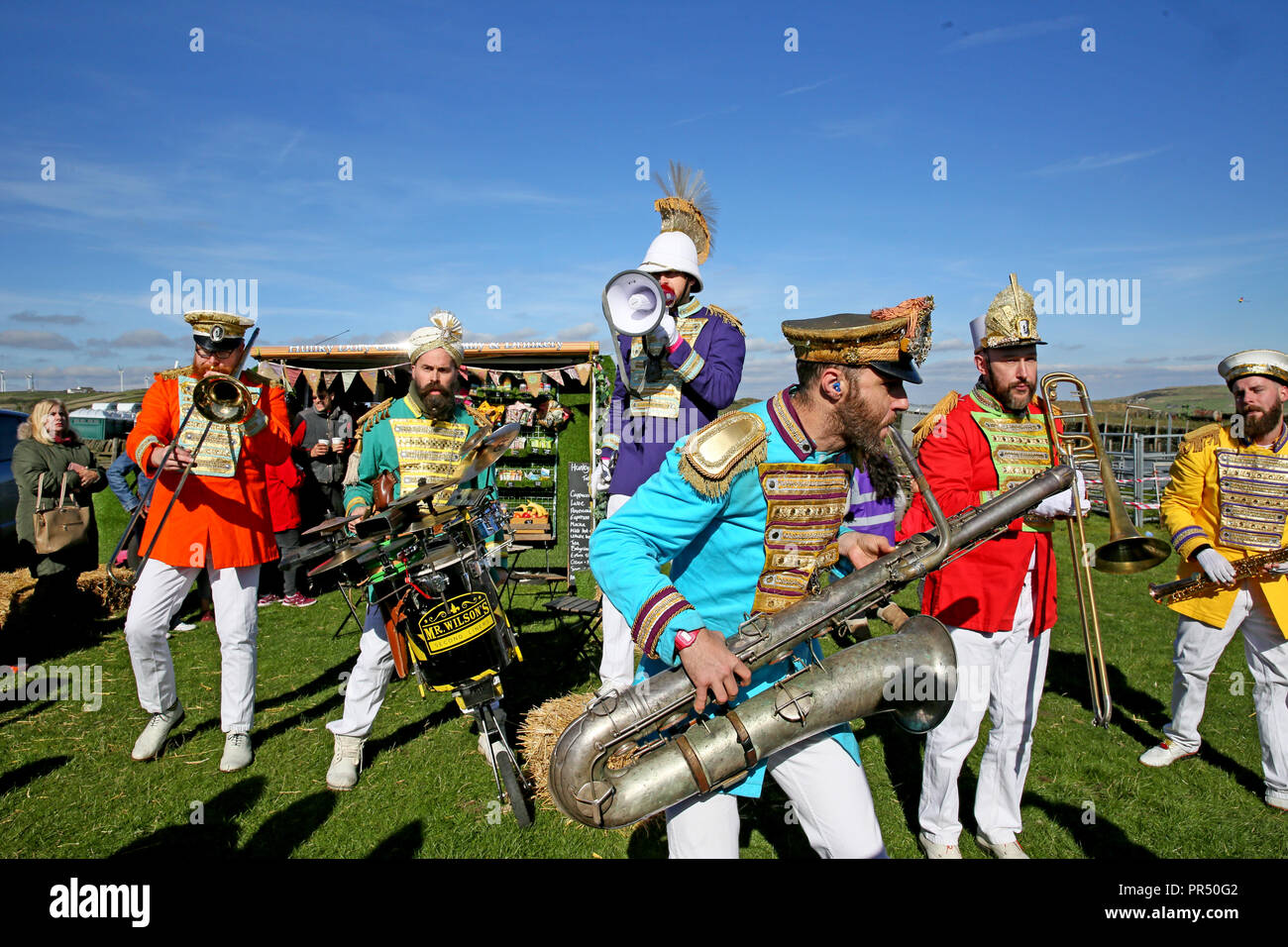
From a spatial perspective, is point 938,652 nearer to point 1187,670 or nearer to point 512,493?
point 1187,670

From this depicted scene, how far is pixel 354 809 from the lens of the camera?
14.6ft

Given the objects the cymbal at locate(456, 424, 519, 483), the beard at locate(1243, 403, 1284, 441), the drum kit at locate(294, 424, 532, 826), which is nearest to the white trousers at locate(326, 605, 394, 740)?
the drum kit at locate(294, 424, 532, 826)

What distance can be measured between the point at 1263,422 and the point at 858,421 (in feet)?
12.6

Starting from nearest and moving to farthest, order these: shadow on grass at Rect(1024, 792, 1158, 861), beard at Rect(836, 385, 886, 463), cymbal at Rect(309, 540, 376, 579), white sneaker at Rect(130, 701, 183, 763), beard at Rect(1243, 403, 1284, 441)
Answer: beard at Rect(836, 385, 886, 463), cymbal at Rect(309, 540, 376, 579), shadow on grass at Rect(1024, 792, 1158, 861), beard at Rect(1243, 403, 1284, 441), white sneaker at Rect(130, 701, 183, 763)

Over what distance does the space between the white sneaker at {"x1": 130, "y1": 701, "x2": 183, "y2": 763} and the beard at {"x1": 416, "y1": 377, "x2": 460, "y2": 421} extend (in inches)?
106

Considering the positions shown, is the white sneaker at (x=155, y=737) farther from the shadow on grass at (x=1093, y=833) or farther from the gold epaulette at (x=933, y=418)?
the shadow on grass at (x=1093, y=833)

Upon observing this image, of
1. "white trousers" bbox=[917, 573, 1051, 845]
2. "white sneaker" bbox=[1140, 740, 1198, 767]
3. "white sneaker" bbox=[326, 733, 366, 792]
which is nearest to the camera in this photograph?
"white trousers" bbox=[917, 573, 1051, 845]

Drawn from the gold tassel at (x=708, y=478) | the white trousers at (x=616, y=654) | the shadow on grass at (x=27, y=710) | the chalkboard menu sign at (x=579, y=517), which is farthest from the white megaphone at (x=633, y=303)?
the chalkboard menu sign at (x=579, y=517)

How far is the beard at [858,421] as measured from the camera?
8.60ft

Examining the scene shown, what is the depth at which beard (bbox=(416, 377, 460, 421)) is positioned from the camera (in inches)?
191

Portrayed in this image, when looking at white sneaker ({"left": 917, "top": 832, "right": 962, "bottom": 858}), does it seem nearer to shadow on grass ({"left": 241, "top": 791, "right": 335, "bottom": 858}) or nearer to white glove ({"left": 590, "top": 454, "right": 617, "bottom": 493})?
white glove ({"left": 590, "top": 454, "right": 617, "bottom": 493})

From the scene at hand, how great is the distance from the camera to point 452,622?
4.02m

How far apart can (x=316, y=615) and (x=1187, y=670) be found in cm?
854

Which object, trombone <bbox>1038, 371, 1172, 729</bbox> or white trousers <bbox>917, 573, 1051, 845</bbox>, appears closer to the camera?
trombone <bbox>1038, 371, 1172, 729</bbox>
